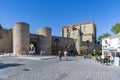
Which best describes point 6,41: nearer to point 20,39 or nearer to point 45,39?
point 20,39

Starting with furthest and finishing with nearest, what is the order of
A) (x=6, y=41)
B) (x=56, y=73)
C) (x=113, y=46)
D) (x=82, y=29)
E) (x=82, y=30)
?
(x=82, y=30) < (x=82, y=29) < (x=6, y=41) < (x=113, y=46) < (x=56, y=73)

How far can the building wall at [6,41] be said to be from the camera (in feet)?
129

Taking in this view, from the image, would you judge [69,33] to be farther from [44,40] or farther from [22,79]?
[22,79]

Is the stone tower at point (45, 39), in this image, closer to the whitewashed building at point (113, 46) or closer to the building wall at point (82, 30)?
the whitewashed building at point (113, 46)

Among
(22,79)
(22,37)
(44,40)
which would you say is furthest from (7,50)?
(22,79)

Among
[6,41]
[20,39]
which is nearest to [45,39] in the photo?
[20,39]

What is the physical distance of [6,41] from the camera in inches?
1586

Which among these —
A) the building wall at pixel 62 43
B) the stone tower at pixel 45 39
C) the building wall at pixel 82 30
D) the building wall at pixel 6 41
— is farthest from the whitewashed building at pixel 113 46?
the building wall at pixel 82 30

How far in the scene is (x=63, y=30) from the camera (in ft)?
272

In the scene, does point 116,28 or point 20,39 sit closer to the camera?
point 20,39

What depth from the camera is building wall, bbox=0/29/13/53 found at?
39456 mm

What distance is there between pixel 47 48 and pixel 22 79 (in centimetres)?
3429

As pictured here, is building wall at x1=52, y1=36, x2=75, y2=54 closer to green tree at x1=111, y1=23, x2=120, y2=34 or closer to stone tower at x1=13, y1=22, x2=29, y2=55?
stone tower at x1=13, y1=22, x2=29, y2=55

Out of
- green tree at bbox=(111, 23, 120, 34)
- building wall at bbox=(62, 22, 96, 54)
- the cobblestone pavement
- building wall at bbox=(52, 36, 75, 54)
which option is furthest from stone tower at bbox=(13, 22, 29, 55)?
building wall at bbox=(62, 22, 96, 54)
